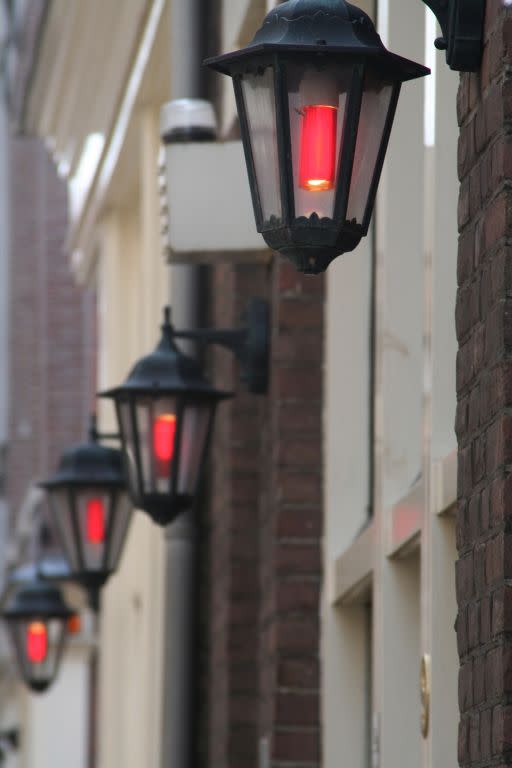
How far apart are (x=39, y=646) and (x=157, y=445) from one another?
23.9ft

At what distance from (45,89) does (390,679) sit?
10497mm

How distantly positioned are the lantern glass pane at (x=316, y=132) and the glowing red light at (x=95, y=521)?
5.64m

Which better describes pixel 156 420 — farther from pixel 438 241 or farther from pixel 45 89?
pixel 45 89

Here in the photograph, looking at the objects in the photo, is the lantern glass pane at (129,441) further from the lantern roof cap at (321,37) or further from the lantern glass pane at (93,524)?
the lantern roof cap at (321,37)

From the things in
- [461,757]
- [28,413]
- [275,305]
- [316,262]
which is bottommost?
[461,757]

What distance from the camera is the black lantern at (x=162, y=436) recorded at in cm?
805

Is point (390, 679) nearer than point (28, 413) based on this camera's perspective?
Yes

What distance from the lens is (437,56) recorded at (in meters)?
5.92

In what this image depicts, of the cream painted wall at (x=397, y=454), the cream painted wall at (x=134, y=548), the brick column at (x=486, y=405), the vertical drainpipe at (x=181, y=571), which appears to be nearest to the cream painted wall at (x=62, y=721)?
the cream painted wall at (x=134, y=548)

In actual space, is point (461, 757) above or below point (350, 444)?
below

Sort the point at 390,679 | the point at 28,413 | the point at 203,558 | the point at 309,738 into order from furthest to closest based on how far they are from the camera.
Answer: the point at 28,413, the point at 203,558, the point at 309,738, the point at 390,679

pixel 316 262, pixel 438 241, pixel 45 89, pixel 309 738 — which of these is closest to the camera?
pixel 316 262

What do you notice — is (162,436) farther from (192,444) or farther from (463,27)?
(463,27)

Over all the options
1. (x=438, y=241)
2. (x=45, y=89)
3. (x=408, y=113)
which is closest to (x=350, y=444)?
(x=408, y=113)
